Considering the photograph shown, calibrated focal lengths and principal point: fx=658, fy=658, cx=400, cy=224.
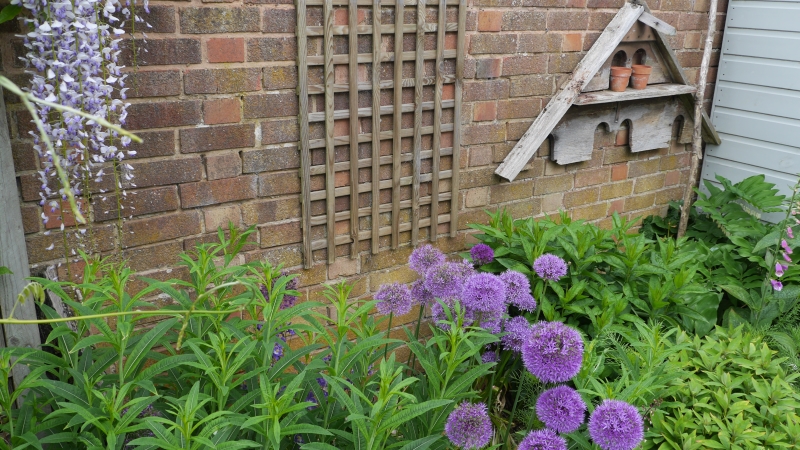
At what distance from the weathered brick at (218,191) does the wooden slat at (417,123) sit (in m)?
0.75

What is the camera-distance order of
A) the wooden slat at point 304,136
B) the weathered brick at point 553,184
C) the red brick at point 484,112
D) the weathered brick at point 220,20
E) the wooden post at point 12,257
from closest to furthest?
the wooden post at point 12,257, the weathered brick at point 220,20, the wooden slat at point 304,136, the red brick at point 484,112, the weathered brick at point 553,184

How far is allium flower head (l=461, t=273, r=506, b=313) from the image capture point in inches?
79.0

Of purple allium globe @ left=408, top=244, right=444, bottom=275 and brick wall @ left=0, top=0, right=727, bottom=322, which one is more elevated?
brick wall @ left=0, top=0, right=727, bottom=322

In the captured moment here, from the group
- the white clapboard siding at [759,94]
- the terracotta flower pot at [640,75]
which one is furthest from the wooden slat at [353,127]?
the white clapboard siding at [759,94]

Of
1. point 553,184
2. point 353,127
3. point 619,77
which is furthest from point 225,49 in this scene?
point 619,77

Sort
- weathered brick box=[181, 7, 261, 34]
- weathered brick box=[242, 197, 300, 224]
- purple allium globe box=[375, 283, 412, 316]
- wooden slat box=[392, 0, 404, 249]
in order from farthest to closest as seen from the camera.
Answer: wooden slat box=[392, 0, 404, 249] → weathered brick box=[242, 197, 300, 224] → weathered brick box=[181, 7, 261, 34] → purple allium globe box=[375, 283, 412, 316]

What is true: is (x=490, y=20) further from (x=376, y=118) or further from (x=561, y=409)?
(x=561, y=409)

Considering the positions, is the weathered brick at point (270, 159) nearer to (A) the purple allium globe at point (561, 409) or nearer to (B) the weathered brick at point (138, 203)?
(B) the weathered brick at point (138, 203)

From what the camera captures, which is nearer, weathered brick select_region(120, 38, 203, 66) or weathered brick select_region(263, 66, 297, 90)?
weathered brick select_region(120, 38, 203, 66)

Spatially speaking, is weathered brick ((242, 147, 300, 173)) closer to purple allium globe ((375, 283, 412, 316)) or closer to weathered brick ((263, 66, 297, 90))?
weathered brick ((263, 66, 297, 90))

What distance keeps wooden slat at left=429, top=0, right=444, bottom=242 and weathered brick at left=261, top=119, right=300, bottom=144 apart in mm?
672

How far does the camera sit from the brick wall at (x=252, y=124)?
7.26 ft

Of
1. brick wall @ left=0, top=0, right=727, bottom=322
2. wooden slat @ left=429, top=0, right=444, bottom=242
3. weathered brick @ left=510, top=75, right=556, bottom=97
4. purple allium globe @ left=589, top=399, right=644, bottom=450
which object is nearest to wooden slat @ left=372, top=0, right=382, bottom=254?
brick wall @ left=0, top=0, right=727, bottom=322

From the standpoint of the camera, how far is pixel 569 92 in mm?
3273
